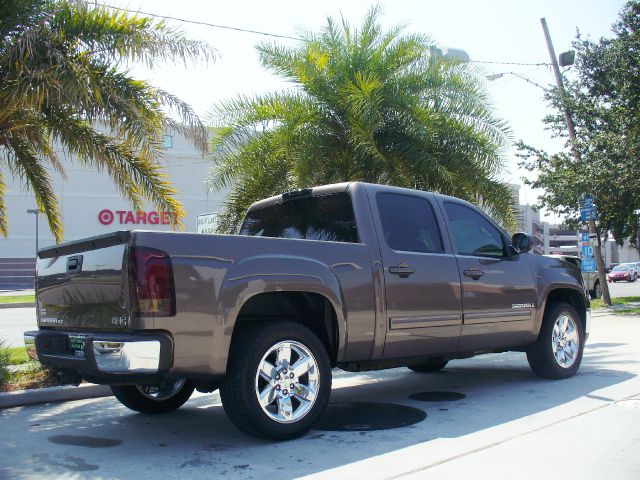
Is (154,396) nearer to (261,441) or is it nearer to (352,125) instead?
(261,441)

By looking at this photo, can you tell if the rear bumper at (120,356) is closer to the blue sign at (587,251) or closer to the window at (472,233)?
the window at (472,233)

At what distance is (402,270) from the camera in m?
5.71

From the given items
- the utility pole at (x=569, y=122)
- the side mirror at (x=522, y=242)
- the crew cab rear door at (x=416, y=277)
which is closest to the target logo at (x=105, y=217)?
the utility pole at (x=569, y=122)

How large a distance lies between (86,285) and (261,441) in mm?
1689

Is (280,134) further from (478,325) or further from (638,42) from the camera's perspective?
(638,42)

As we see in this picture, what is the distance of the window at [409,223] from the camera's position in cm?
593

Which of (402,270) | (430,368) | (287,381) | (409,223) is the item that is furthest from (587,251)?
(287,381)

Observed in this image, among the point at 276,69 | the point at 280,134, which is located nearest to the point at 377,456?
the point at 280,134

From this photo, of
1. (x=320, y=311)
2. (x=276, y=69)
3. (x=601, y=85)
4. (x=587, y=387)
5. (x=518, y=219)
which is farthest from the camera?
(x=601, y=85)

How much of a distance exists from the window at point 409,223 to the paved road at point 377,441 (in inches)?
58.2

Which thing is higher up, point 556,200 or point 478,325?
point 556,200

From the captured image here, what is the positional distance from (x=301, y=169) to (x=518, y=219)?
443 cm

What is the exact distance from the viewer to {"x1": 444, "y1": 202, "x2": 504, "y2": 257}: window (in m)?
6.58

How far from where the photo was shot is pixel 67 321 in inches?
201
